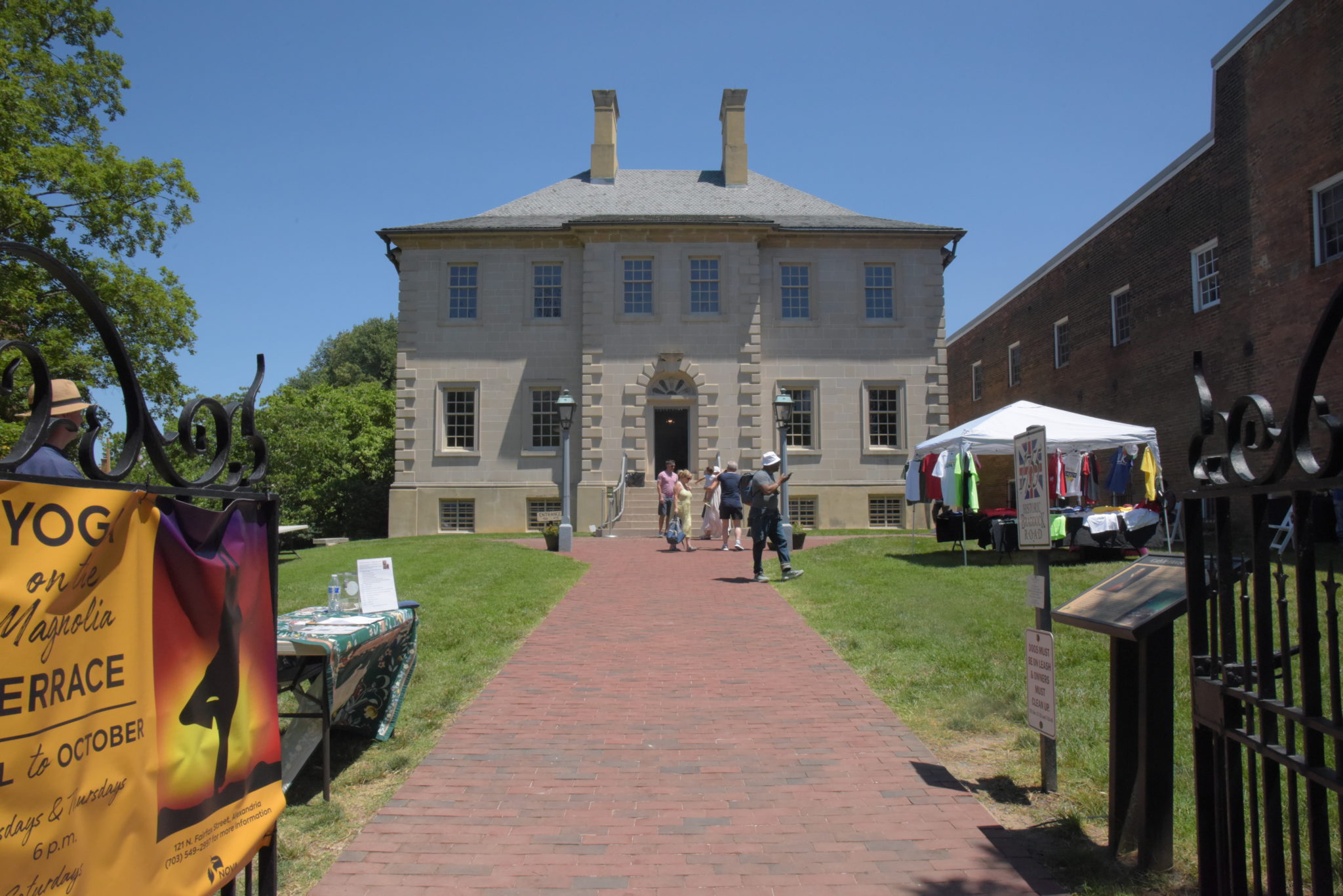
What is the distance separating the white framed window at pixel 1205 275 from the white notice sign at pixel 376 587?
21.4 metres

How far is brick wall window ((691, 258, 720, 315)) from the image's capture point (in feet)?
95.7

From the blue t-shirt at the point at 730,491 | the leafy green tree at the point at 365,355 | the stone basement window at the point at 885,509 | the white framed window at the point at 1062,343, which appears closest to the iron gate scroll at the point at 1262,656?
the blue t-shirt at the point at 730,491

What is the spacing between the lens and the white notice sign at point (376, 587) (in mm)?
6676

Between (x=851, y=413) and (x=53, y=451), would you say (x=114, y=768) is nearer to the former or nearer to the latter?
(x=53, y=451)

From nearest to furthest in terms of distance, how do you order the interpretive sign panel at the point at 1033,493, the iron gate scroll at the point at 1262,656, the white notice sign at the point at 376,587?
1. the iron gate scroll at the point at 1262,656
2. the interpretive sign panel at the point at 1033,493
3. the white notice sign at the point at 376,587

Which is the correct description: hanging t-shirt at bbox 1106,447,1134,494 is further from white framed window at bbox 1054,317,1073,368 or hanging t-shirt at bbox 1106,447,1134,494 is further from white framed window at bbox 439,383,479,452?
white framed window at bbox 439,383,479,452

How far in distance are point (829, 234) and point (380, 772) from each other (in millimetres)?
25758

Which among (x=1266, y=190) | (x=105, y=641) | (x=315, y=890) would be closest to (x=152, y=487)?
(x=105, y=641)

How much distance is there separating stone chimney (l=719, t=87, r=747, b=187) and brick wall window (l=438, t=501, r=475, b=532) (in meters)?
13.9

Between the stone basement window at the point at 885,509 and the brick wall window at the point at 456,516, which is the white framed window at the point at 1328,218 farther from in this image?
the brick wall window at the point at 456,516

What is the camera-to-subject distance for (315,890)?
4230 millimetres

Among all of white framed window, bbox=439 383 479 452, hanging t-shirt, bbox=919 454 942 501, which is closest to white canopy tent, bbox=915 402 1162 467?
hanging t-shirt, bbox=919 454 942 501

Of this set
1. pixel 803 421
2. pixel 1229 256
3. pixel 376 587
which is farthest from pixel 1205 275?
pixel 376 587

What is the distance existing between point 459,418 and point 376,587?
23465mm
